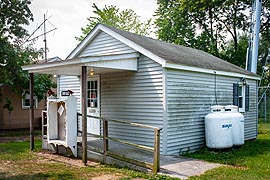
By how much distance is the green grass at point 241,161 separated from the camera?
241 inches

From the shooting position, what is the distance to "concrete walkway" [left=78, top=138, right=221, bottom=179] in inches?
248

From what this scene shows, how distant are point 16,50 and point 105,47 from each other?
6.69 metres

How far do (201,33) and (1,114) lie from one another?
19057mm

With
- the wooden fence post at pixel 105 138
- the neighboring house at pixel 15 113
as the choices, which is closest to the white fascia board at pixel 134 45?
the wooden fence post at pixel 105 138

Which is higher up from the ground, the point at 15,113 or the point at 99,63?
the point at 99,63

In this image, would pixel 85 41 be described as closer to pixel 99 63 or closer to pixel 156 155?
pixel 99 63

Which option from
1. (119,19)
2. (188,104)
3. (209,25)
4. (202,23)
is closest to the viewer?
(188,104)

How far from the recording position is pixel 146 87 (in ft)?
27.8

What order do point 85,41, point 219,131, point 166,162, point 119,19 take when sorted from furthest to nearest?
point 119,19, point 85,41, point 219,131, point 166,162

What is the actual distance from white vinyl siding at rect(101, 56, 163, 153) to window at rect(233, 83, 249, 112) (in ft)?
15.0

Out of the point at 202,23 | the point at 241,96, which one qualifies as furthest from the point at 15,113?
the point at 202,23

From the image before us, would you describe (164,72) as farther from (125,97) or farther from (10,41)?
(10,41)

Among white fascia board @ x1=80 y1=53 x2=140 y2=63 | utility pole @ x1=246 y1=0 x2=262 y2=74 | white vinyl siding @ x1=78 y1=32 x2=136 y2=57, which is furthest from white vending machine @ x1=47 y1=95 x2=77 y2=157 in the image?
utility pole @ x1=246 y1=0 x2=262 y2=74

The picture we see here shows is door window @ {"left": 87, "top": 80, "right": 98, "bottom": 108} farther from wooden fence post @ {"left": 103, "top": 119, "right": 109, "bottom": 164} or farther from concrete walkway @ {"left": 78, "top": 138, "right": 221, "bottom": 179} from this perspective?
wooden fence post @ {"left": 103, "top": 119, "right": 109, "bottom": 164}
